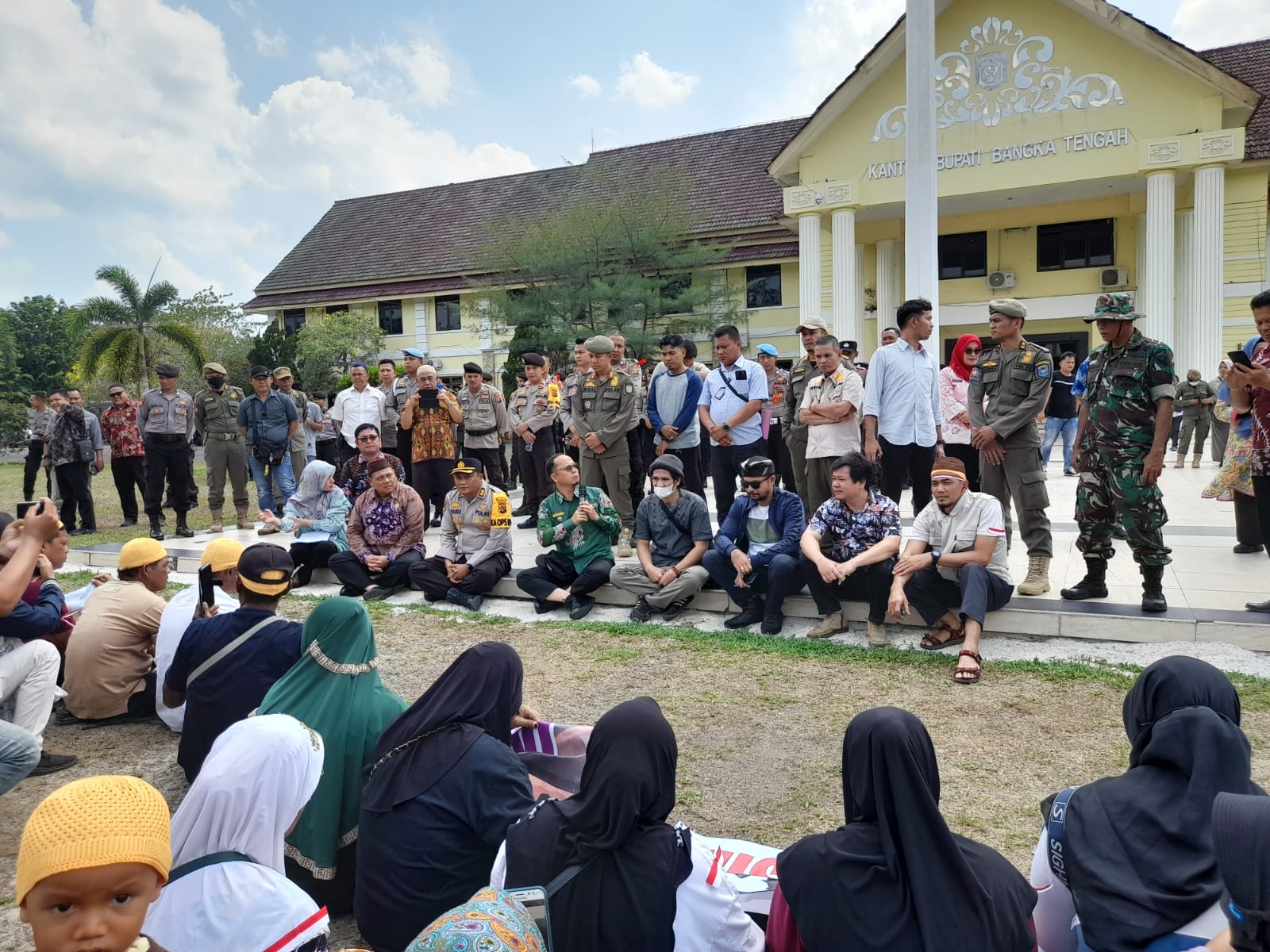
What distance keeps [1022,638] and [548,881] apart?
4.19m

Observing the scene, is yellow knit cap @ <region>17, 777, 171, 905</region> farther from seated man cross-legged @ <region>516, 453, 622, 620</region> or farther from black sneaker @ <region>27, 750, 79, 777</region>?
seated man cross-legged @ <region>516, 453, 622, 620</region>

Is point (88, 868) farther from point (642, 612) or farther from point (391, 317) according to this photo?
point (391, 317)

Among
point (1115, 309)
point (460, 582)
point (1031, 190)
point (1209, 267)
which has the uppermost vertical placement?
point (1031, 190)

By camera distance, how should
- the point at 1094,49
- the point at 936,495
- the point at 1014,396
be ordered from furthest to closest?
the point at 1094,49
the point at 1014,396
the point at 936,495

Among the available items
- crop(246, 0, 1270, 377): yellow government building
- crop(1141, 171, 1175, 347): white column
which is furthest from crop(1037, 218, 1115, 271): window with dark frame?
crop(1141, 171, 1175, 347): white column

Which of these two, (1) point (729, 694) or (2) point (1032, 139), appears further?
(2) point (1032, 139)

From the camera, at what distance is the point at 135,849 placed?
1.64 metres

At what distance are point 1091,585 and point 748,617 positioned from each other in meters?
2.20

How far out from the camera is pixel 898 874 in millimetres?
1964

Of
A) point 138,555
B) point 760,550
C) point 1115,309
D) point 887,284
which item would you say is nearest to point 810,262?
point 887,284

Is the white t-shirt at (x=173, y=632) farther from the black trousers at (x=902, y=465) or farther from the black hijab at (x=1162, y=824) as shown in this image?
the black trousers at (x=902, y=465)

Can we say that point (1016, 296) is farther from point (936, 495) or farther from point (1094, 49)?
point (936, 495)

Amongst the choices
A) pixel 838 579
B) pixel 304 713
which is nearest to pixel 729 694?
pixel 838 579

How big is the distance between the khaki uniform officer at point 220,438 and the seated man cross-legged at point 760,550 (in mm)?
6535
